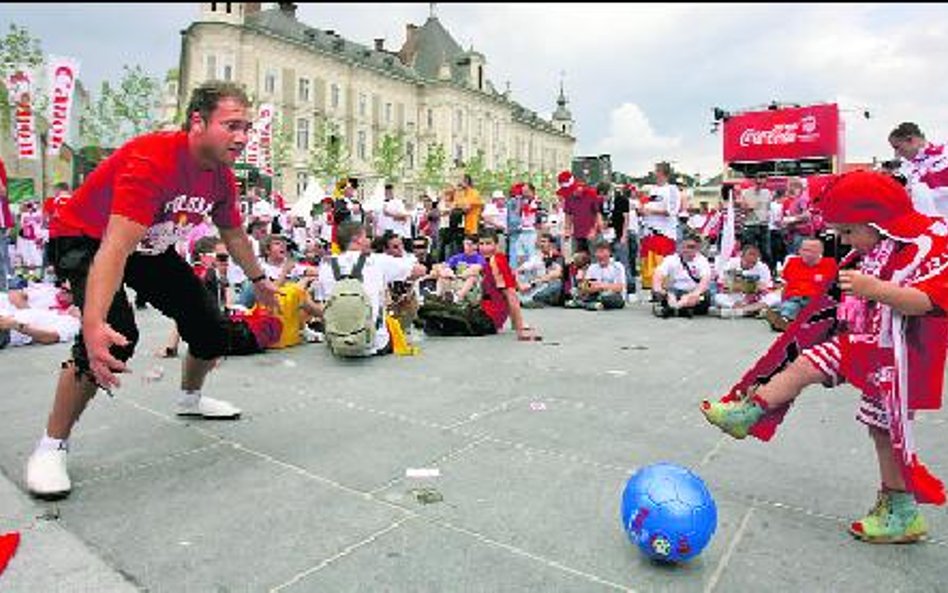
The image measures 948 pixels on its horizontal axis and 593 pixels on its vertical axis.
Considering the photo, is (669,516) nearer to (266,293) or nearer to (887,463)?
(887,463)

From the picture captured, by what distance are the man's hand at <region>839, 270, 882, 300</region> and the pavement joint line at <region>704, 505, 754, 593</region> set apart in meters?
1.01

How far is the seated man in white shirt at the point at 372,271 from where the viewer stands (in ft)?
21.6

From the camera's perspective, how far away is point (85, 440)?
12.3ft

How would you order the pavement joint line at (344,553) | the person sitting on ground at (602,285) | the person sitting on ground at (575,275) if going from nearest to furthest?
the pavement joint line at (344,553)
the person sitting on ground at (602,285)
the person sitting on ground at (575,275)

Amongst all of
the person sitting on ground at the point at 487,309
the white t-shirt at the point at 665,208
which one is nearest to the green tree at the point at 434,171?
the white t-shirt at the point at 665,208

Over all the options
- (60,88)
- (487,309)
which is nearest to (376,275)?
(487,309)

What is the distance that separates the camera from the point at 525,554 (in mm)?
2412

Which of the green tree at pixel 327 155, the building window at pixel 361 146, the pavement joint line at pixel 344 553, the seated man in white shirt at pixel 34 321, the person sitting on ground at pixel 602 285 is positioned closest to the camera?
the pavement joint line at pixel 344 553

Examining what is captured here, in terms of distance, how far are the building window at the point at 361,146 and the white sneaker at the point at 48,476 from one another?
65.7m

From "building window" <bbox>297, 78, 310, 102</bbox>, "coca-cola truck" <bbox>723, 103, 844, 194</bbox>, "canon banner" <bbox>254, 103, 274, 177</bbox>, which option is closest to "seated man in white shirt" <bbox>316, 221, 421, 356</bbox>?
"coca-cola truck" <bbox>723, 103, 844, 194</bbox>

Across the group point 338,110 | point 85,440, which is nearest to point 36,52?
point 85,440

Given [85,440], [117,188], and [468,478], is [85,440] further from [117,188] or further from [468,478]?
[468,478]

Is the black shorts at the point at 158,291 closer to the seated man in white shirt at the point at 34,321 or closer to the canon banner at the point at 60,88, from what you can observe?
the seated man in white shirt at the point at 34,321

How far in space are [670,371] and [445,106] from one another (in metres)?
70.7
